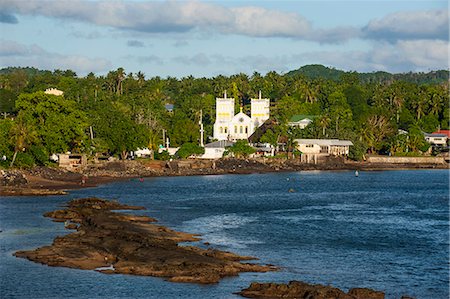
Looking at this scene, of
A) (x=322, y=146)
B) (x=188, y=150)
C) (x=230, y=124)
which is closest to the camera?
(x=188, y=150)

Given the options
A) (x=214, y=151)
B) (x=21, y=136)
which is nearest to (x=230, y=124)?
(x=214, y=151)

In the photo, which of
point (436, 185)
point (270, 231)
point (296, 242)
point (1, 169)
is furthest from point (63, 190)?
point (436, 185)

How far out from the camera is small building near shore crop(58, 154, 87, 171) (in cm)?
12359

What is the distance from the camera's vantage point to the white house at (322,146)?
16588 centimetres

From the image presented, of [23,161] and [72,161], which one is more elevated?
[23,161]

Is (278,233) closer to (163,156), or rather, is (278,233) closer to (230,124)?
(163,156)

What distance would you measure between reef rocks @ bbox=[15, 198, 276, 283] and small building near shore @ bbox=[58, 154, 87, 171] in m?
64.2

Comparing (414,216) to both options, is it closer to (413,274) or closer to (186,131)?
(413,274)

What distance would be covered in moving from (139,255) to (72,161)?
82.0 meters

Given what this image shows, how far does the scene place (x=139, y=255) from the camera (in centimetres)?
4756

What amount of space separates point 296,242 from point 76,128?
70049 millimetres

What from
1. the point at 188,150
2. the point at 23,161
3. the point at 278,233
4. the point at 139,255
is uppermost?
the point at 188,150

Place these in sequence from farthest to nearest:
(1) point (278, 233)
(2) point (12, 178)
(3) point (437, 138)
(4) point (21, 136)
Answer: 1. (3) point (437, 138)
2. (4) point (21, 136)
3. (2) point (12, 178)
4. (1) point (278, 233)

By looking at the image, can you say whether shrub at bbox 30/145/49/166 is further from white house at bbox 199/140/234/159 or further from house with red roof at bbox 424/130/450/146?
house with red roof at bbox 424/130/450/146
